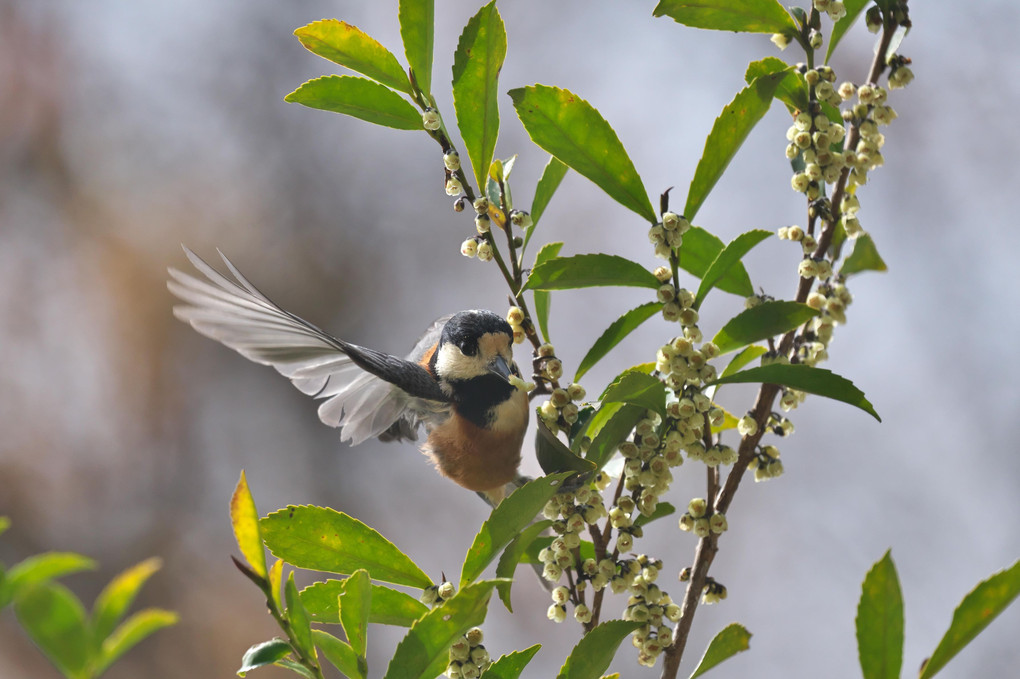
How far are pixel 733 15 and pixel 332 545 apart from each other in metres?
0.47

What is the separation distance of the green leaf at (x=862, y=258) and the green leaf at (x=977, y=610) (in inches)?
12.8

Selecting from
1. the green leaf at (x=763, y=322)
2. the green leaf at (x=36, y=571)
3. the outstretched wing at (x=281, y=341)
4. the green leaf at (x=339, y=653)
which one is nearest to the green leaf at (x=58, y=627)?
the green leaf at (x=36, y=571)

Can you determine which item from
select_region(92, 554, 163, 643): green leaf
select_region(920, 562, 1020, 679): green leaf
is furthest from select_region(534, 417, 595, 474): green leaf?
select_region(92, 554, 163, 643): green leaf

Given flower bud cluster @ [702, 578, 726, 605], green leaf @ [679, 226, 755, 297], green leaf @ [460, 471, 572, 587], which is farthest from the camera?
green leaf @ [679, 226, 755, 297]

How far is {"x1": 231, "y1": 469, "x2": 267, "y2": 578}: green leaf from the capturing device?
415mm

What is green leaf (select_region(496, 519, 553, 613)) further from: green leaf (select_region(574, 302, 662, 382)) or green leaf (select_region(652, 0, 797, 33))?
green leaf (select_region(652, 0, 797, 33))

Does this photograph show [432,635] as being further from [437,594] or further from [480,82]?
[480,82]

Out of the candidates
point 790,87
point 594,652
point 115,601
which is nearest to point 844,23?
point 790,87

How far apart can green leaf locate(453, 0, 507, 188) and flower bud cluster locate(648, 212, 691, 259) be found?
0.13 metres

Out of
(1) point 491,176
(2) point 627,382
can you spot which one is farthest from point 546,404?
(1) point 491,176

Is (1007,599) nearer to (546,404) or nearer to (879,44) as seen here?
→ (546,404)

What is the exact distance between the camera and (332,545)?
58 centimetres

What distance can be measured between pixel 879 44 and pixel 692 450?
1.12 feet

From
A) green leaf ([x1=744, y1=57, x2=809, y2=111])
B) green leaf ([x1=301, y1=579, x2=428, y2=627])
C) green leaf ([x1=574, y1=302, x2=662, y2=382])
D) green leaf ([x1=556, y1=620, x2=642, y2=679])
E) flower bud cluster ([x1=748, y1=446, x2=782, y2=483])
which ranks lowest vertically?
green leaf ([x1=301, y1=579, x2=428, y2=627])
